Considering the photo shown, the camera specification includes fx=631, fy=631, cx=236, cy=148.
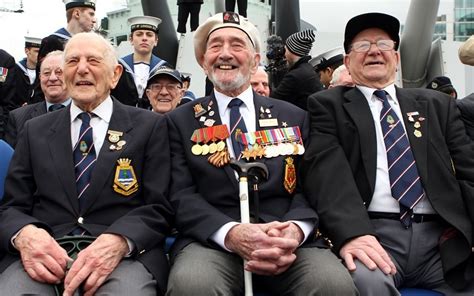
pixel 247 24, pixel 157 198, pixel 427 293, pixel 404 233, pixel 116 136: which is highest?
pixel 247 24

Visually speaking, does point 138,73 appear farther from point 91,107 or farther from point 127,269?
point 127,269

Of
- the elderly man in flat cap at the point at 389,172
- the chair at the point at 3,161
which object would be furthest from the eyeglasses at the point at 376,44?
the chair at the point at 3,161

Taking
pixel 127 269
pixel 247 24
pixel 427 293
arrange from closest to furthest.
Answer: pixel 127 269 < pixel 427 293 < pixel 247 24

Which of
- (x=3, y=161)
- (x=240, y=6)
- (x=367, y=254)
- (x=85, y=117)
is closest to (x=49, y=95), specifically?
(x=3, y=161)

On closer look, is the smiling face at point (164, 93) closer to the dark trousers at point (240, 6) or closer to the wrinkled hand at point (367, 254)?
the wrinkled hand at point (367, 254)

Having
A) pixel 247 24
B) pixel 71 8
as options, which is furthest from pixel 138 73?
pixel 247 24

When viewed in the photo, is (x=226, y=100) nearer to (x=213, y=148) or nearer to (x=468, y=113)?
(x=213, y=148)

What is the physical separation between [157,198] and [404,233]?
121cm

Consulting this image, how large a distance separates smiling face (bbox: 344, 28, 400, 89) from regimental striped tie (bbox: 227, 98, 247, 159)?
0.66 metres

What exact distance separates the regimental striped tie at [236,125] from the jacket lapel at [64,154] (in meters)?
0.80

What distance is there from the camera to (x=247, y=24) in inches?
136

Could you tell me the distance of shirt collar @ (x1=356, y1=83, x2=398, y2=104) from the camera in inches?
132

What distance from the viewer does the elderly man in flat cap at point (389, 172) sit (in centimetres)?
296

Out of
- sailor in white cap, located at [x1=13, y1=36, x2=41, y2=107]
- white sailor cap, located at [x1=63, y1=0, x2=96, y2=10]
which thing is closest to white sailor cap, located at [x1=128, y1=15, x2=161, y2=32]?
white sailor cap, located at [x1=63, y1=0, x2=96, y2=10]
